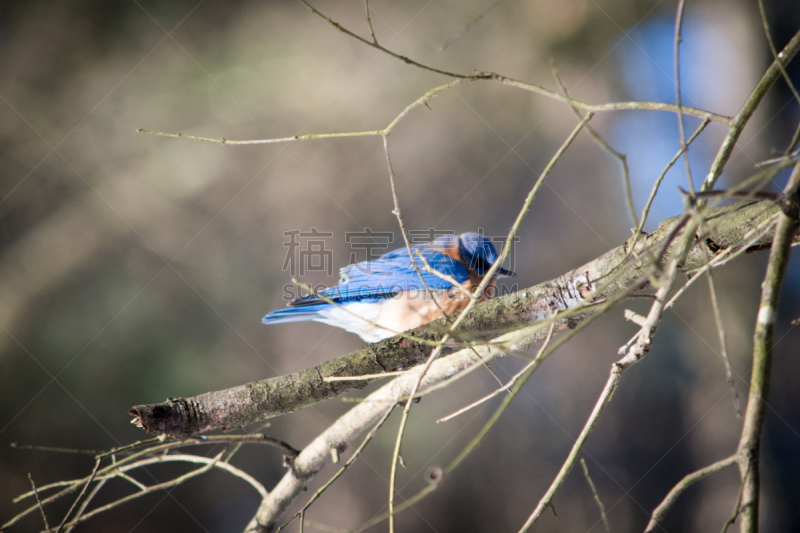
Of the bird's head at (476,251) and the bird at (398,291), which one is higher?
the bird's head at (476,251)

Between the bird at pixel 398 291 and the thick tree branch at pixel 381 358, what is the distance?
104cm

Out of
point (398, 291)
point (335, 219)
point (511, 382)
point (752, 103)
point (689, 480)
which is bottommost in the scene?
point (689, 480)

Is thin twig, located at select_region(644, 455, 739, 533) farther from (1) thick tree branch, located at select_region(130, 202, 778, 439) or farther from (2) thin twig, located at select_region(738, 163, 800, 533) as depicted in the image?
(1) thick tree branch, located at select_region(130, 202, 778, 439)

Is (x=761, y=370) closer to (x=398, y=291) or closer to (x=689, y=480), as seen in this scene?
(x=689, y=480)

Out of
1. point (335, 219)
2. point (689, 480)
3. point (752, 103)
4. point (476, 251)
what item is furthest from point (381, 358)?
point (335, 219)

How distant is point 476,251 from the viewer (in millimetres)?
3104

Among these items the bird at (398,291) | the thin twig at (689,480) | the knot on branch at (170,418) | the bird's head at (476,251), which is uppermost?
the bird's head at (476,251)

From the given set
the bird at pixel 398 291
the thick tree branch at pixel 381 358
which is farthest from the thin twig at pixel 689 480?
the bird at pixel 398 291

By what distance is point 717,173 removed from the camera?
0.95m

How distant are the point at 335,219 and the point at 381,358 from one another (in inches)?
99.6

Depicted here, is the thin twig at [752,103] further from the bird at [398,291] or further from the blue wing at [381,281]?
the blue wing at [381,281]

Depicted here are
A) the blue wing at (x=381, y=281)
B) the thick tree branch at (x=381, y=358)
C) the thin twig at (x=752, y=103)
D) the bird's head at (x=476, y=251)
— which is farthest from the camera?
the bird's head at (x=476, y=251)

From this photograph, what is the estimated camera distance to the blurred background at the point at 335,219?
3.17m

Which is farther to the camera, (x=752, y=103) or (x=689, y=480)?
(x=752, y=103)
